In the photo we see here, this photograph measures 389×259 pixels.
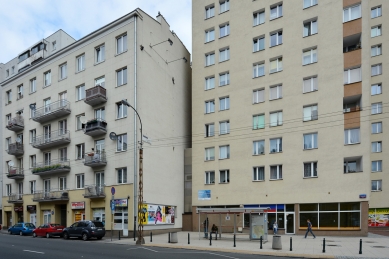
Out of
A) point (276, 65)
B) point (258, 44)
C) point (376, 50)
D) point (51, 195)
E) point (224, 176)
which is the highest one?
point (376, 50)

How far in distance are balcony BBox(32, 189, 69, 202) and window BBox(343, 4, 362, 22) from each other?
99.6 feet

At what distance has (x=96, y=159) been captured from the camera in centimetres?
3066

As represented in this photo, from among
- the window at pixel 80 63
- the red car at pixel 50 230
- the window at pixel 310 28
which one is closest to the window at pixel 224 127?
the window at pixel 310 28

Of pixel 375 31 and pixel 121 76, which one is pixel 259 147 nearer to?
pixel 121 76

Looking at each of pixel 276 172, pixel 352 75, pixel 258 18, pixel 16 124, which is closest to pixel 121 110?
pixel 276 172

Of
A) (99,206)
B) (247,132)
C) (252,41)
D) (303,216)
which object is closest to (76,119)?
(99,206)

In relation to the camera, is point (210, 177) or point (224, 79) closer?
point (210, 177)

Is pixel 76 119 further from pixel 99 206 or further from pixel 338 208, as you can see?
pixel 338 208

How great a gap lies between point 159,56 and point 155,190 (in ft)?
43.1

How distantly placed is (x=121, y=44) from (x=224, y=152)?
1426cm

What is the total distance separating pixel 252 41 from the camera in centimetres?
3381

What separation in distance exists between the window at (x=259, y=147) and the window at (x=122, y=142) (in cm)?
1204

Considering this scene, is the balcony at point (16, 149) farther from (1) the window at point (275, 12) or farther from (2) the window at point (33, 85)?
(1) the window at point (275, 12)

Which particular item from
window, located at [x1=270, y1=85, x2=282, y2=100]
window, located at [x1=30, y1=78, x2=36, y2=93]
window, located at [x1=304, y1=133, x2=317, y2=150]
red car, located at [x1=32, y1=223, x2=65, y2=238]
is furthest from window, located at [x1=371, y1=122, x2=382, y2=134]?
window, located at [x1=30, y1=78, x2=36, y2=93]
